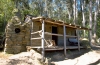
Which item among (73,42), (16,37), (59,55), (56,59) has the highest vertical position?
(16,37)

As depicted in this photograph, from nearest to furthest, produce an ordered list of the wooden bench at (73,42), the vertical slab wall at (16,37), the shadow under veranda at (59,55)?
the shadow under veranda at (59,55) < the vertical slab wall at (16,37) < the wooden bench at (73,42)

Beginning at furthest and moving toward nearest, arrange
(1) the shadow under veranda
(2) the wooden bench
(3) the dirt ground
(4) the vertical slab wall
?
(2) the wooden bench
(4) the vertical slab wall
(1) the shadow under veranda
(3) the dirt ground

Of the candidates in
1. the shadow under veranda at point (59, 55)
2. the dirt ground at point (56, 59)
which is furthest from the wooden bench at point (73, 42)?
the shadow under veranda at point (59, 55)

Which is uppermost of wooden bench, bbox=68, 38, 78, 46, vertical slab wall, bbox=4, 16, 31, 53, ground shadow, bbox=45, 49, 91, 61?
vertical slab wall, bbox=4, 16, 31, 53

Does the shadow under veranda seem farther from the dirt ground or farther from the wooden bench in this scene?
the wooden bench

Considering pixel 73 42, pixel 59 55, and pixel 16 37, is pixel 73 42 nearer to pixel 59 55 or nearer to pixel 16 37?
pixel 59 55

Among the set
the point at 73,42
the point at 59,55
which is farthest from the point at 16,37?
the point at 73,42

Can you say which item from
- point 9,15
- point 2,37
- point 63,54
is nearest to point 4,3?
point 9,15

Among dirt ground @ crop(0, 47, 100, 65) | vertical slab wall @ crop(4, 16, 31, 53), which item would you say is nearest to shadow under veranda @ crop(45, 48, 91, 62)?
dirt ground @ crop(0, 47, 100, 65)

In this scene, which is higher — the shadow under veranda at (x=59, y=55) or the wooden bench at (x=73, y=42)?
the wooden bench at (x=73, y=42)

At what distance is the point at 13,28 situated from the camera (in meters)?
13.6

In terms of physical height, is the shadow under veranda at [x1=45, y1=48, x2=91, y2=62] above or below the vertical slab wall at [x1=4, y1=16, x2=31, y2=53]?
below

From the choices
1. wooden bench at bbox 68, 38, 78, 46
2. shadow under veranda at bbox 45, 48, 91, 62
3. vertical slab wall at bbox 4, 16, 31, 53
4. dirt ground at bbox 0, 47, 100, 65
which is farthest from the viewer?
wooden bench at bbox 68, 38, 78, 46

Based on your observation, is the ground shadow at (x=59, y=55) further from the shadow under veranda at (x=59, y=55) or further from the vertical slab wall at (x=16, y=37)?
the vertical slab wall at (x=16, y=37)
